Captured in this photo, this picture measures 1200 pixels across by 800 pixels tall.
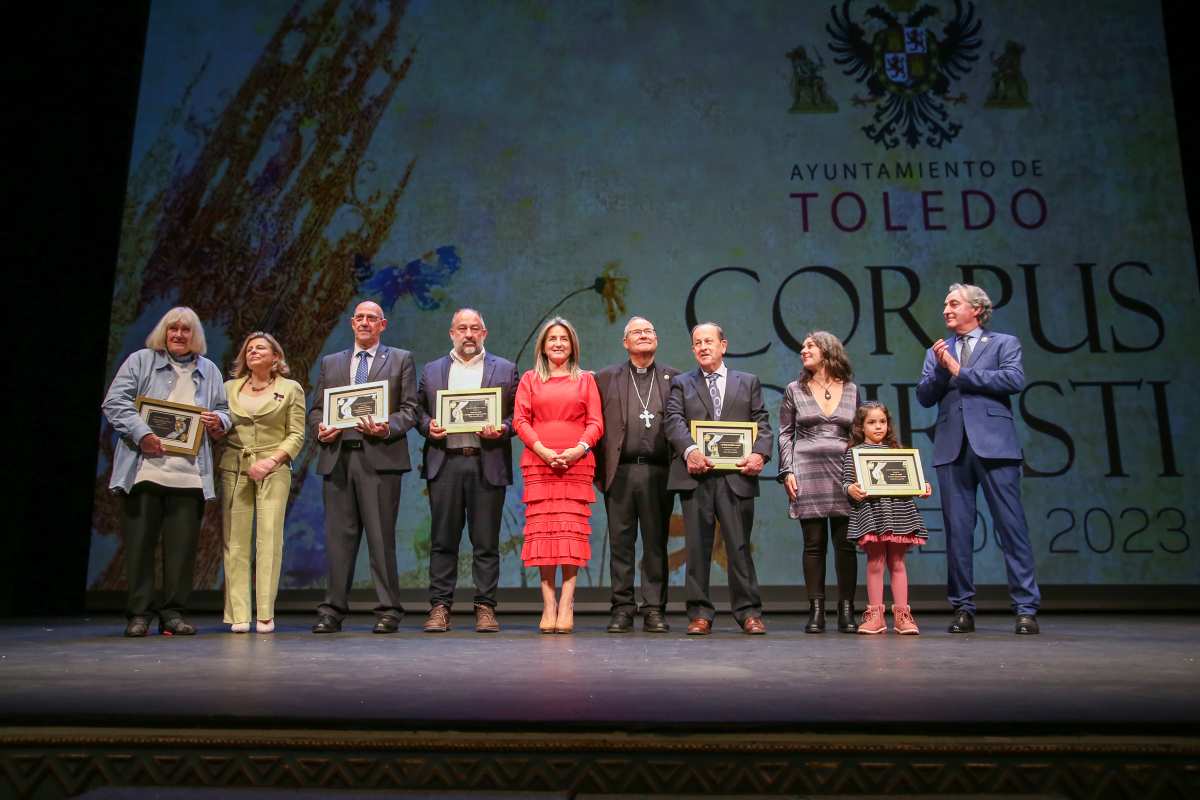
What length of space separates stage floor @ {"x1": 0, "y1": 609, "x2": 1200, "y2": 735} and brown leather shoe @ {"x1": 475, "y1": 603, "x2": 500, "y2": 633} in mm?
191

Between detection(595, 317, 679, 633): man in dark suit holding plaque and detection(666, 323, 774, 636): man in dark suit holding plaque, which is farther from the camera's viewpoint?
detection(595, 317, 679, 633): man in dark suit holding plaque

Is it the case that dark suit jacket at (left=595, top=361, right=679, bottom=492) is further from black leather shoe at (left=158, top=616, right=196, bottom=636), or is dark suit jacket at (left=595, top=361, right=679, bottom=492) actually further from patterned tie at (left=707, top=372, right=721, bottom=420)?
black leather shoe at (left=158, top=616, right=196, bottom=636)

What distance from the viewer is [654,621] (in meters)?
4.71

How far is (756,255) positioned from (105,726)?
17.6 ft

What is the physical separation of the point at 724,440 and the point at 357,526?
1964mm

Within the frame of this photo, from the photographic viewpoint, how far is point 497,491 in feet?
15.8

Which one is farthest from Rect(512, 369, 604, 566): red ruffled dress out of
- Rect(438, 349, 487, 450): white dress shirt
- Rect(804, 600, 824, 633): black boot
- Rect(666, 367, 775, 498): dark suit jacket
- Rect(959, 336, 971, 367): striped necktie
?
Rect(959, 336, 971, 367): striped necktie

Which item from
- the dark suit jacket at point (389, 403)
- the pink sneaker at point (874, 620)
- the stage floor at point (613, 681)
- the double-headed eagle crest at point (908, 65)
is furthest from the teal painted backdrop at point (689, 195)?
the stage floor at point (613, 681)

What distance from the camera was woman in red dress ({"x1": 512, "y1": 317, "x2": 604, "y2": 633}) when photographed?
4641 mm

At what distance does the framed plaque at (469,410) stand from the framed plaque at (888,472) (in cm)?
185

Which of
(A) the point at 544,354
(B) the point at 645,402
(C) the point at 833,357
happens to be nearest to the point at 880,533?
(C) the point at 833,357

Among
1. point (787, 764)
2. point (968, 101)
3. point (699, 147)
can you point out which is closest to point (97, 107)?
point (699, 147)

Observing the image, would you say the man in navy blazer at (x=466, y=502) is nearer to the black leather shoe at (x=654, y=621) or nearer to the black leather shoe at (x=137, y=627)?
the black leather shoe at (x=654, y=621)

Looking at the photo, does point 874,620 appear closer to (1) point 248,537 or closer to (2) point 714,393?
(2) point 714,393
